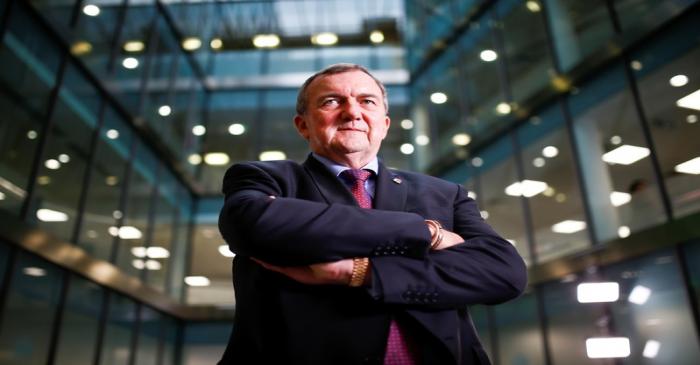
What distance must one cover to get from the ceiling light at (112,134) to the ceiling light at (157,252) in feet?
9.02

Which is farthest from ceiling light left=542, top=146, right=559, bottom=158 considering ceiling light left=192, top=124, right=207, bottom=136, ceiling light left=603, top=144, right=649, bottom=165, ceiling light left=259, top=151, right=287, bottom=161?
ceiling light left=192, top=124, right=207, bottom=136

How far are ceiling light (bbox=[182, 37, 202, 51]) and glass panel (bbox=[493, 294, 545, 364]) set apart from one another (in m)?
10.9

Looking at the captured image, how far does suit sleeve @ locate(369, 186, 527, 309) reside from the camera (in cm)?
112

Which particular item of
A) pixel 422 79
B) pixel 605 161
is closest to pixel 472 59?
pixel 422 79

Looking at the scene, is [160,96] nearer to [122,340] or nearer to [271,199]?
[122,340]

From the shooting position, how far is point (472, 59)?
11953 mm

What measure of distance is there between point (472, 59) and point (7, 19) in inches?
358

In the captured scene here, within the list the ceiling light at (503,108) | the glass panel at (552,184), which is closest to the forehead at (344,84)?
the glass panel at (552,184)

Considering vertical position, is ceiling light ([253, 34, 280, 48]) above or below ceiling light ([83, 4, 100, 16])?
above

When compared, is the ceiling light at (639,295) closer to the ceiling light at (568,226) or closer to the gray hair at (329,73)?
the ceiling light at (568,226)

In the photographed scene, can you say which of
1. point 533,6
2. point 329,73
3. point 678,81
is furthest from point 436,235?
point 533,6

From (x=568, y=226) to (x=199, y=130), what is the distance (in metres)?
10.5

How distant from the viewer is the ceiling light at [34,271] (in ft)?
23.6

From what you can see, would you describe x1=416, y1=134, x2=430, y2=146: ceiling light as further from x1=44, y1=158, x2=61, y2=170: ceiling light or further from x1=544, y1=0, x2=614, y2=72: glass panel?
x1=44, y1=158, x2=61, y2=170: ceiling light
